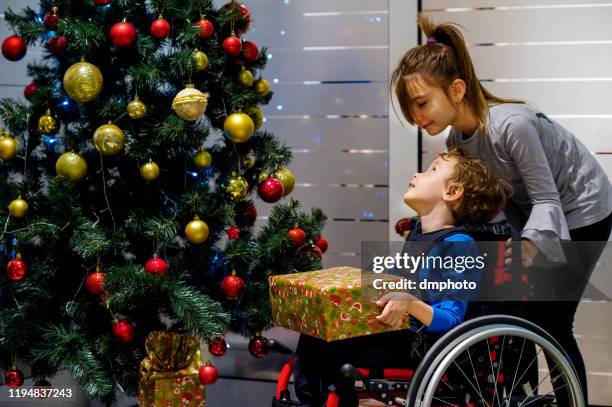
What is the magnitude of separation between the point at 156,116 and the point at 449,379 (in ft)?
→ 4.01

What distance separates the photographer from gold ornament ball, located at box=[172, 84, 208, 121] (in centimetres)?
235

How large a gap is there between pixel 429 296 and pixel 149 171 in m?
0.95

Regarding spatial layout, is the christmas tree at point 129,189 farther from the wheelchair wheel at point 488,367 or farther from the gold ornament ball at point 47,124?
the wheelchair wheel at point 488,367

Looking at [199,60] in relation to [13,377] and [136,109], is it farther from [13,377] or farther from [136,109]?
[13,377]

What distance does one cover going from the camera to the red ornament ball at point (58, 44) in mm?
2461

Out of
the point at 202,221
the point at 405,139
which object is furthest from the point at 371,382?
the point at 405,139

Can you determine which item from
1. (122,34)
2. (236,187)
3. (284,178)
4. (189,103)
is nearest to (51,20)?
(122,34)

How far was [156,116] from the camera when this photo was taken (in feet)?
8.20

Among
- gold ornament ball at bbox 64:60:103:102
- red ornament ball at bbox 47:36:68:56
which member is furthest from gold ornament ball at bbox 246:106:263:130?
red ornament ball at bbox 47:36:68:56

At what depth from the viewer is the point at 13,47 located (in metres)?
2.50

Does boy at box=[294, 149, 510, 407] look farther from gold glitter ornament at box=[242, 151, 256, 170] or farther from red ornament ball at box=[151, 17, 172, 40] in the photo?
red ornament ball at box=[151, 17, 172, 40]

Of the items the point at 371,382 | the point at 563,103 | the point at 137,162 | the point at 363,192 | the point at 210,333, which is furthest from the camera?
the point at 363,192

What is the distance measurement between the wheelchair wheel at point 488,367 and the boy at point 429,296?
10cm

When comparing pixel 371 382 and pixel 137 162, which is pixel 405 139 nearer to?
pixel 137 162
